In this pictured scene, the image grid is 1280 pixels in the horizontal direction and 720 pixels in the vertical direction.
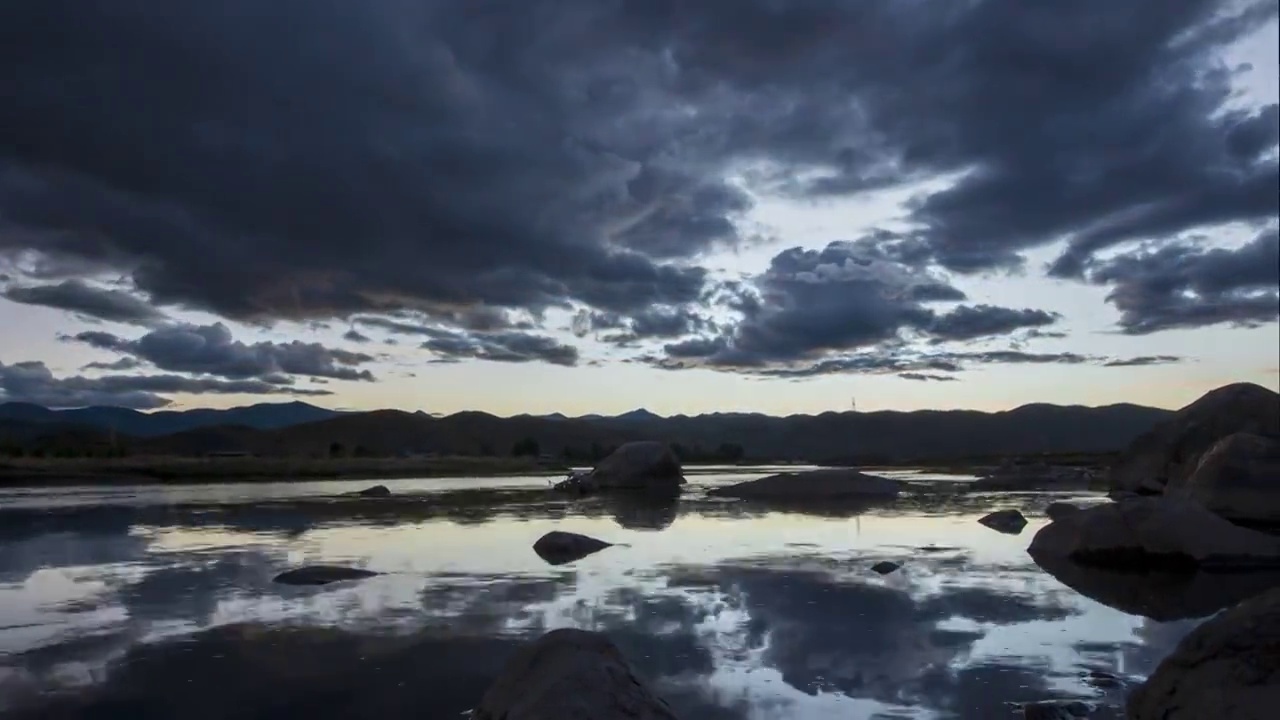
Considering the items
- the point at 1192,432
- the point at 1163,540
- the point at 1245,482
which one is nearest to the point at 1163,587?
the point at 1163,540

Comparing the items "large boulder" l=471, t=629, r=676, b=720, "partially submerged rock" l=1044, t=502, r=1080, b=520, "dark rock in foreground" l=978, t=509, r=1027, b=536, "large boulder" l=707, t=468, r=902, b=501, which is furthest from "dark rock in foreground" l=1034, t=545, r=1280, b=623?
"large boulder" l=707, t=468, r=902, b=501

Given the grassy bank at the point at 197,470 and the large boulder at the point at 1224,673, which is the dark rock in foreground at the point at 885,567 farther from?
the grassy bank at the point at 197,470

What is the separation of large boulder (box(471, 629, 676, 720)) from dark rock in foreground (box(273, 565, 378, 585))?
29.3 feet

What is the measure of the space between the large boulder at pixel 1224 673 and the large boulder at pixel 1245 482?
18.2 metres

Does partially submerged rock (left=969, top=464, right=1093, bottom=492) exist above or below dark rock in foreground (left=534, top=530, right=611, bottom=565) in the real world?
above

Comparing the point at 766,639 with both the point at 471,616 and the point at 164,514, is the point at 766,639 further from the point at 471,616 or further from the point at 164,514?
the point at 164,514

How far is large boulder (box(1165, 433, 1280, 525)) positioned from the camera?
2420cm

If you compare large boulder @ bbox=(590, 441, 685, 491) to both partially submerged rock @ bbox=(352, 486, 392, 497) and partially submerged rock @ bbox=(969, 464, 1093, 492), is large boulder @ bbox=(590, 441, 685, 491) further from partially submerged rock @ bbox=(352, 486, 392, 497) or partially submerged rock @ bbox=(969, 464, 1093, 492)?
partially submerged rock @ bbox=(969, 464, 1093, 492)

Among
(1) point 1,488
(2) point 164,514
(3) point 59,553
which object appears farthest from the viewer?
(1) point 1,488

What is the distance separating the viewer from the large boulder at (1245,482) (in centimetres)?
2420

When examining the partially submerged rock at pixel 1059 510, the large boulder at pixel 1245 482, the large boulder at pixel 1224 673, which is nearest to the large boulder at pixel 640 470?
the partially submerged rock at pixel 1059 510

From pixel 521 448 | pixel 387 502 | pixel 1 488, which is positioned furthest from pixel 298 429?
pixel 387 502

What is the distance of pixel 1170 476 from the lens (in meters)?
38.5

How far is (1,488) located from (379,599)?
47.6 metres
